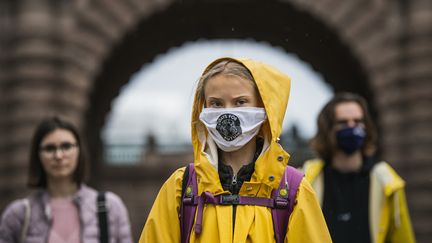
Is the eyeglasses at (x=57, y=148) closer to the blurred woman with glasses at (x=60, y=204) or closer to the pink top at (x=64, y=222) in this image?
the blurred woman with glasses at (x=60, y=204)

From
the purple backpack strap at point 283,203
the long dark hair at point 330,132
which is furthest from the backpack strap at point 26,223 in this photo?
the purple backpack strap at point 283,203

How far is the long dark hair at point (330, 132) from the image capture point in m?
4.94

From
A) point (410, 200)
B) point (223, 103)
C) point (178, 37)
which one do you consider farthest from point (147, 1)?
point (223, 103)

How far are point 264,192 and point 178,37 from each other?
13312 millimetres

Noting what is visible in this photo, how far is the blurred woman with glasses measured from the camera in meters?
4.58

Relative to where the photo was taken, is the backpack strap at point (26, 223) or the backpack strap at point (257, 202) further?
the backpack strap at point (26, 223)

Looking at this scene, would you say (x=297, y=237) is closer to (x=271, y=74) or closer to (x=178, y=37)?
(x=271, y=74)

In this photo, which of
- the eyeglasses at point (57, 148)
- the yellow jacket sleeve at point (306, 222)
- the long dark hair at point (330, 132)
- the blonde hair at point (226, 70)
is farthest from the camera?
the long dark hair at point (330, 132)

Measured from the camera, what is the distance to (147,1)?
13133 millimetres

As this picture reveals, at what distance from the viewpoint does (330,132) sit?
4.94 m

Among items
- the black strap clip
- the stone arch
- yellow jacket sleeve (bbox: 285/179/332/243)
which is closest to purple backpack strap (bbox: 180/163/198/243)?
the black strap clip

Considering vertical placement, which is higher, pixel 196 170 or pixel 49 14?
pixel 49 14

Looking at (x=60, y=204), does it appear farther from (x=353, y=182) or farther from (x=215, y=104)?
(x=215, y=104)

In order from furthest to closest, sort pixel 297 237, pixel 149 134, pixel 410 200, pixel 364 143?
pixel 149 134 → pixel 410 200 → pixel 364 143 → pixel 297 237
